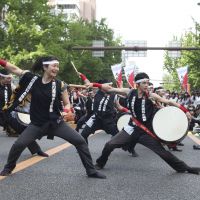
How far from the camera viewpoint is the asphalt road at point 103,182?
5883 millimetres

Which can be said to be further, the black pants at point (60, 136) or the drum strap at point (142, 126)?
the drum strap at point (142, 126)

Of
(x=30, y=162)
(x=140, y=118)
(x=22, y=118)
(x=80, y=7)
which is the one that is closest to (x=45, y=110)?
(x=140, y=118)

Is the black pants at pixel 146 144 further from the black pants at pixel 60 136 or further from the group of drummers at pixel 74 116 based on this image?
the black pants at pixel 60 136

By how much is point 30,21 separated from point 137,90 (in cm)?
2617

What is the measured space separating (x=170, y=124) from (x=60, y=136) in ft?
7.13

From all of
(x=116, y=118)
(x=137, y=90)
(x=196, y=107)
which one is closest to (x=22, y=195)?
(x=137, y=90)

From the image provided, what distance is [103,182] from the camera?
6.79 m

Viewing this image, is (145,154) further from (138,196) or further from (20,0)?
(20,0)

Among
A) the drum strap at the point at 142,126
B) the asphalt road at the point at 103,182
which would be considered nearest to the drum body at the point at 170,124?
the drum strap at the point at 142,126

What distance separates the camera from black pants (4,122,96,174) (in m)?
6.96

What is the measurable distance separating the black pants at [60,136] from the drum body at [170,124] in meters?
1.49

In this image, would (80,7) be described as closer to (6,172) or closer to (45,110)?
(45,110)

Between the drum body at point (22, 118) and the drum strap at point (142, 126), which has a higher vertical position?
the drum strap at point (142, 126)

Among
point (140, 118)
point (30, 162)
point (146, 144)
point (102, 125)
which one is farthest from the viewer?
point (102, 125)
